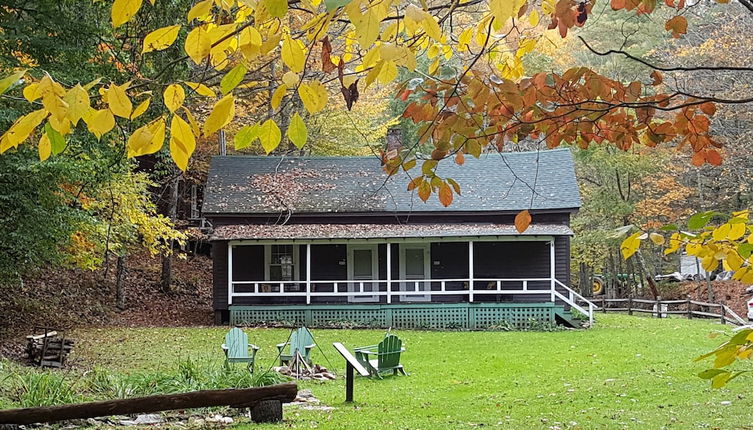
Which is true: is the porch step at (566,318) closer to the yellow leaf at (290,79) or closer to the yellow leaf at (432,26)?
the yellow leaf at (290,79)

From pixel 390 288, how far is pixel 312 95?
23049mm

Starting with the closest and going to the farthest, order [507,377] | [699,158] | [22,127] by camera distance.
→ [22,127]
[699,158]
[507,377]

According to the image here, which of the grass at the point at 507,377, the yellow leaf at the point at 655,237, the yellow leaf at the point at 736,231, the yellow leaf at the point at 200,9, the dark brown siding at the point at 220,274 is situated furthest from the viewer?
the dark brown siding at the point at 220,274

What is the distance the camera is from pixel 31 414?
6949 millimetres

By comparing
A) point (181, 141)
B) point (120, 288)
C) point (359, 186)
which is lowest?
point (120, 288)

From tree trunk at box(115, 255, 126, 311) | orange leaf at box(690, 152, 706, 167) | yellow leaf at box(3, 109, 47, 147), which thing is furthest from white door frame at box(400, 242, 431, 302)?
yellow leaf at box(3, 109, 47, 147)

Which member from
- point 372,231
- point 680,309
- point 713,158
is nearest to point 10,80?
point 713,158

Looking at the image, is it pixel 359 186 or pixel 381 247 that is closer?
pixel 381 247

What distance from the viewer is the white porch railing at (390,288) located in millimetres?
24031

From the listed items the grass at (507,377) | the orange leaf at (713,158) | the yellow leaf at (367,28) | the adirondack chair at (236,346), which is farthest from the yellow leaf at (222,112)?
the adirondack chair at (236,346)

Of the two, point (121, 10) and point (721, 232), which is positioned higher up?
point (121, 10)

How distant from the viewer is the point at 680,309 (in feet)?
103

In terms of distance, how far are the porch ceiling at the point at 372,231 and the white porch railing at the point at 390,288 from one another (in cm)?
155

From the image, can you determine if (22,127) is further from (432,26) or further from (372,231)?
(372,231)
